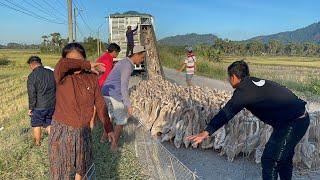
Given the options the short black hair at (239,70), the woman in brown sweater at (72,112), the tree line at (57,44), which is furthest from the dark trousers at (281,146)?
the tree line at (57,44)

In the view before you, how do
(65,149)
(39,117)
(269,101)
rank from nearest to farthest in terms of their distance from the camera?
(65,149) → (269,101) → (39,117)

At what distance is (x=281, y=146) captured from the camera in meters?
4.17

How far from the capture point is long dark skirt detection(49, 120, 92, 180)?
368cm

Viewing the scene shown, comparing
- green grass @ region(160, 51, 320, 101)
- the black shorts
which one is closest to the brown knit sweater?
the black shorts

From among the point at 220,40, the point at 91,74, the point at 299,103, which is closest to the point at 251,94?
the point at 299,103

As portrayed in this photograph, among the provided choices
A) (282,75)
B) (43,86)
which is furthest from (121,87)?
(282,75)

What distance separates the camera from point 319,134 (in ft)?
20.2

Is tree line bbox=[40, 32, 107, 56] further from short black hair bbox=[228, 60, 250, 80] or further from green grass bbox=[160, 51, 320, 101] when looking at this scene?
short black hair bbox=[228, 60, 250, 80]

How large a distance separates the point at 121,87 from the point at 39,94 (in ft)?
5.99

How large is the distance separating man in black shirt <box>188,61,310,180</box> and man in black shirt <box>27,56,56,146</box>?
12.1 feet

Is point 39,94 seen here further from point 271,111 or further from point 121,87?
point 271,111

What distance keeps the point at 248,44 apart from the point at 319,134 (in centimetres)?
8756

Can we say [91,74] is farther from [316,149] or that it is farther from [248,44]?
[248,44]

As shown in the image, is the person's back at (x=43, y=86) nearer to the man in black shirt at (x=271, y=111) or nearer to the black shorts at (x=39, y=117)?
the black shorts at (x=39, y=117)
